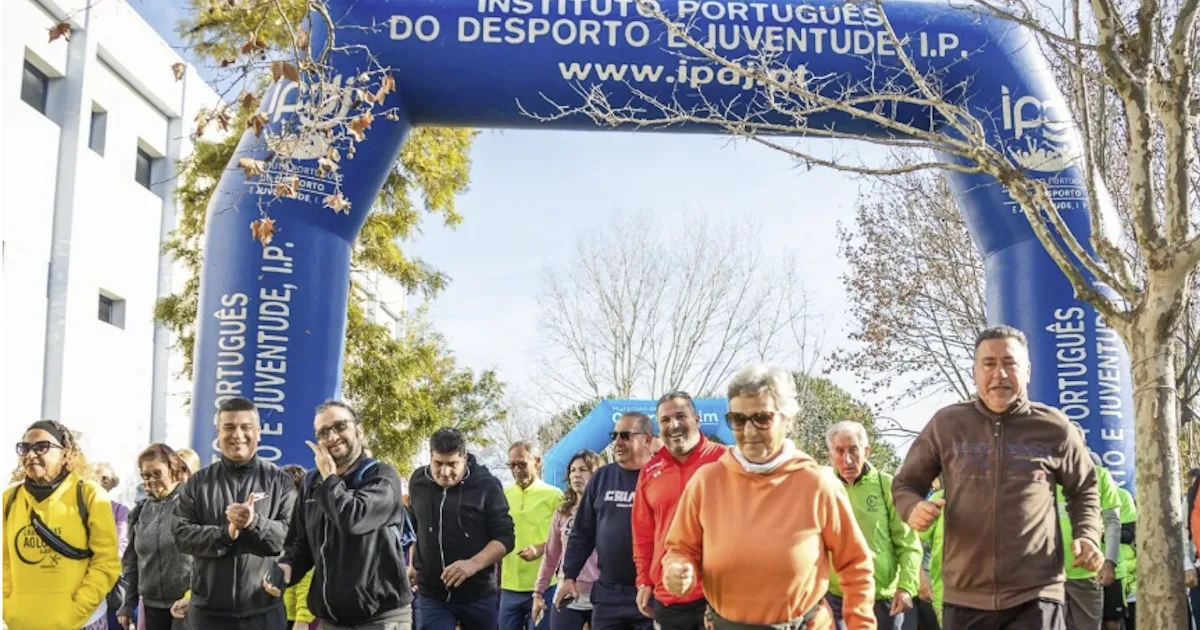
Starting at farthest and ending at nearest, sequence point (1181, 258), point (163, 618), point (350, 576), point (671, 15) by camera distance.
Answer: point (671, 15) → point (163, 618) → point (1181, 258) → point (350, 576)

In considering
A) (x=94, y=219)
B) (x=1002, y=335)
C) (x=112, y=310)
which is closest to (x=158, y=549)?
(x=1002, y=335)

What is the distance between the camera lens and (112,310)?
75.1 ft

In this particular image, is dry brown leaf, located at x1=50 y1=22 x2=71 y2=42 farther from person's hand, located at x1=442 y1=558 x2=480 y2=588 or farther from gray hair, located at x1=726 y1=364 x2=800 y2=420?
person's hand, located at x1=442 y1=558 x2=480 y2=588

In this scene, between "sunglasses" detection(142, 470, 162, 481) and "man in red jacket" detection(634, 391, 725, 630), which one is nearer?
"man in red jacket" detection(634, 391, 725, 630)

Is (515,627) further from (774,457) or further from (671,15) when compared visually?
(774,457)

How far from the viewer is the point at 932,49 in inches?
389

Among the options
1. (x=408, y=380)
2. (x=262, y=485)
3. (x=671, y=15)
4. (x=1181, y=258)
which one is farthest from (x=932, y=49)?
(x=408, y=380)

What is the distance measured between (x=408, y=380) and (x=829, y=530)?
14.8m

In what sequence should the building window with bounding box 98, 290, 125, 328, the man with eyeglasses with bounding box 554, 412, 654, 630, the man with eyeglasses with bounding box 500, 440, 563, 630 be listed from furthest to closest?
the building window with bounding box 98, 290, 125, 328 < the man with eyeglasses with bounding box 500, 440, 563, 630 < the man with eyeglasses with bounding box 554, 412, 654, 630

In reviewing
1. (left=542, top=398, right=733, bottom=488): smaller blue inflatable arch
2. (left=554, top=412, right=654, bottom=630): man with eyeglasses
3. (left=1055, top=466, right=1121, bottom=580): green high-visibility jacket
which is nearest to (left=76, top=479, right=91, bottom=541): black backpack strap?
(left=554, top=412, right=654, bottom=630): man with eyeglasses

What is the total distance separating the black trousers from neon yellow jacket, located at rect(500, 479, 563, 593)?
5013 mm

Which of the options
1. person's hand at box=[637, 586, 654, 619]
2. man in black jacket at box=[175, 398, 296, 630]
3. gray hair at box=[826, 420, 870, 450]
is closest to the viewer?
person's hand at box=[637, 586, 654, 619]

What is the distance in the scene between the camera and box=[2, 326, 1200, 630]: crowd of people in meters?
4.16

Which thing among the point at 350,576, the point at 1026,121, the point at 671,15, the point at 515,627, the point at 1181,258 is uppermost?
the point at 671,15
